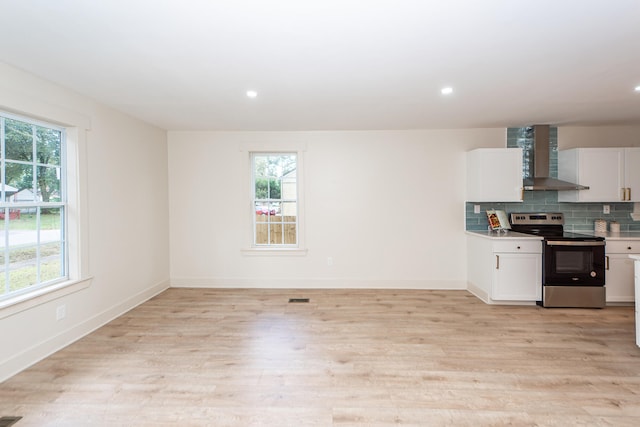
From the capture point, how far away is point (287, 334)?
333 cm

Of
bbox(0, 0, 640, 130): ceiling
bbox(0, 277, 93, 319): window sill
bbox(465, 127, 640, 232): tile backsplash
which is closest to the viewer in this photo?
bbox(0, 0, 640, 130): ceiling

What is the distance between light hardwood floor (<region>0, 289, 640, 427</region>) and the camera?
2.09 m

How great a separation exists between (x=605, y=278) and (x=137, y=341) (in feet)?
17.4

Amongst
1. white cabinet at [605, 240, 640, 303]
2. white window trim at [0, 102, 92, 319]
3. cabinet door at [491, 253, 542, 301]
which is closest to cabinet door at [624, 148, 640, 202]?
white cabinet at [605, 240, 640, 303]

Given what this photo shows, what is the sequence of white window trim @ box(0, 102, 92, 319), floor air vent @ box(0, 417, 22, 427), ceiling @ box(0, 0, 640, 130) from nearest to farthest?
1. ceiling @ box(0, 0, 640, 130)
2. floor air vent @ box(0, 417, 22, 427)
3. white window trim @ box(0, 102, 92, 319)

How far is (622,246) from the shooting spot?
4.14 m

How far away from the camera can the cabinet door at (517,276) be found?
4.16m

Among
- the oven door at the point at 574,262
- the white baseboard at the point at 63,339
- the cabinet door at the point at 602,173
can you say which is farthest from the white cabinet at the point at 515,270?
the white baseboard at the point at 63,339

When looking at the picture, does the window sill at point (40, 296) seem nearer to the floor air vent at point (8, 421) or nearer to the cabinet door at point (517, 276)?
the floor air vent at point (8, 421)

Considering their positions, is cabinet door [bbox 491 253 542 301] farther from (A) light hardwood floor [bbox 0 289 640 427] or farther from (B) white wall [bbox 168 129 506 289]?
(B) white wall [bbox 168 129 506 289]

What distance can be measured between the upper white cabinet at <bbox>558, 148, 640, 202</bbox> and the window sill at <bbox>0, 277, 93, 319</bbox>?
6.05 metres

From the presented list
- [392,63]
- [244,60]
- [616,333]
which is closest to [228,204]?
[244,60]

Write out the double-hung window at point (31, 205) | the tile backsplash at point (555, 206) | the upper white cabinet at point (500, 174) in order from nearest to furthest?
the double-hung window at point (31, 205) < the upper white cabinet at point (500, 174) < the tile backsplash at point (555, 206)

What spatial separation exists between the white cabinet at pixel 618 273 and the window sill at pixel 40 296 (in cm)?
596
